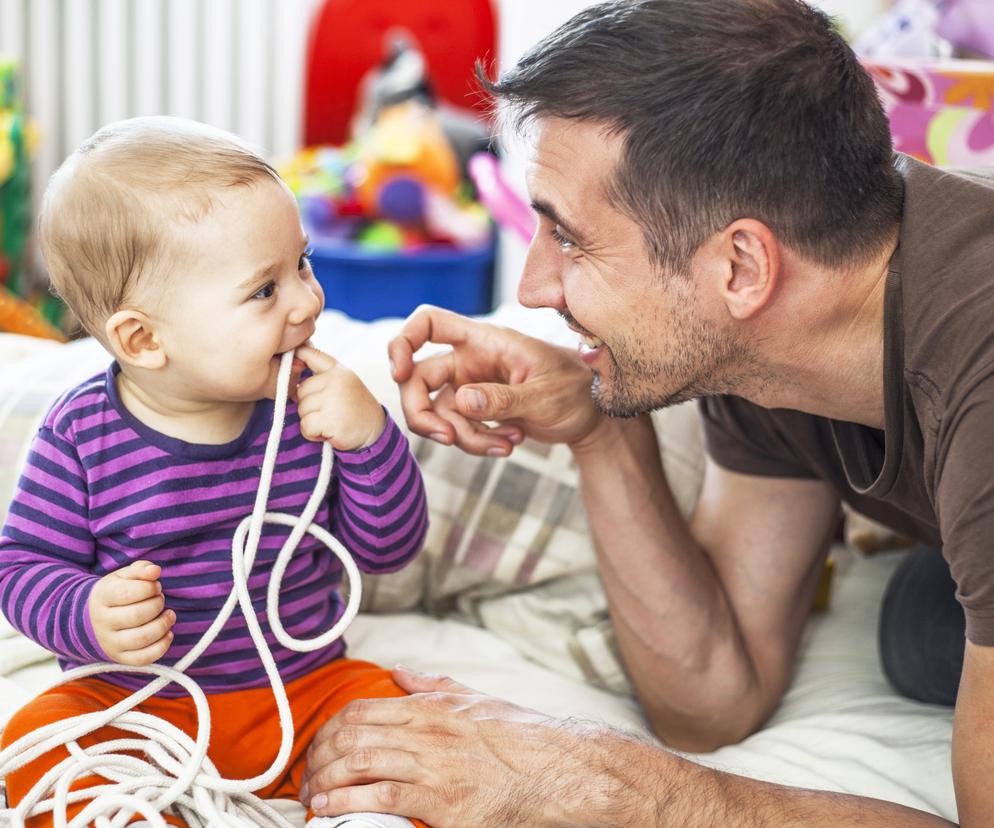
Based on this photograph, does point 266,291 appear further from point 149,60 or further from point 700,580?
point 149,60

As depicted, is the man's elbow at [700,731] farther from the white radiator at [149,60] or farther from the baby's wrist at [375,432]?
the white radiator at [149,60]

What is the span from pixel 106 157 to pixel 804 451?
0.82 metres

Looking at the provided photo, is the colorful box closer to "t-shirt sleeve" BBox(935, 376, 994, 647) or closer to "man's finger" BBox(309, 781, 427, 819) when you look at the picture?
"t-shirt sleeve" BBox(935, 376, 994, 647)

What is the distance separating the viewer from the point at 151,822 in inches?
36.9

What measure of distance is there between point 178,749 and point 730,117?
0.74m

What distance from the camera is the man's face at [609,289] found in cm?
115

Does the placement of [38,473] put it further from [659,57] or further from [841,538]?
[841,538]

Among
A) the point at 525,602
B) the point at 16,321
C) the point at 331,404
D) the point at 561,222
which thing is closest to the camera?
the point at 331,404

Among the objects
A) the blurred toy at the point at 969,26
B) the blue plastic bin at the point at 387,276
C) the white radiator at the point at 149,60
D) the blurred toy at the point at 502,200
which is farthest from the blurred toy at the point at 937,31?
the white radiator at the point at 149,60

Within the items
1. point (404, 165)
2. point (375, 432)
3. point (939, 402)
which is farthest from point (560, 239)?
point (404, 165)

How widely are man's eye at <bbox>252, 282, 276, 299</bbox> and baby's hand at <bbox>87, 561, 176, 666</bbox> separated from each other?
0.24 m

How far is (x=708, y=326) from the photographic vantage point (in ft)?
3.90

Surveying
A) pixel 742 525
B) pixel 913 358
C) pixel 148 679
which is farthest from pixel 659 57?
pixel 148 679

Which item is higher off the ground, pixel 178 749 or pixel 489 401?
pixel 489 401
